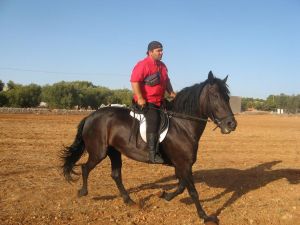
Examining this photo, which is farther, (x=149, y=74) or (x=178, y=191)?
(x=178, y=191)

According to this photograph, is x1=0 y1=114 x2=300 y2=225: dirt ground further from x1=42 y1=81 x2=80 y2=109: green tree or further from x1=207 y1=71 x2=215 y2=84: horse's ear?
x1=42 y1=81 x2=80 y2=109: green tree

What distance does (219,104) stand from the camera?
6629 millimetres

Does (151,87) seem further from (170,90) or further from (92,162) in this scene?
(92,162)

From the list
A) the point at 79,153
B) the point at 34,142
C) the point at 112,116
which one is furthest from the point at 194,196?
the point at 34,142

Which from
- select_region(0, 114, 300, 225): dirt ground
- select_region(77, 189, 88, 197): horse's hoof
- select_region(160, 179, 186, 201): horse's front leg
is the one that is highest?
select_region(160, 179, 186, 201): horse's front leg

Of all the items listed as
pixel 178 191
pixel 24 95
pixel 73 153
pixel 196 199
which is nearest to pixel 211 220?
pixel 196 199

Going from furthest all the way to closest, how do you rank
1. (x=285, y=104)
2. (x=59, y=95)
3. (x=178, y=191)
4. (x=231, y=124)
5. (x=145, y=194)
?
(x=285, y=104) < (x=59, y=95) < (x=145, y=194) < (x=178, y=191) < (x=231, y=124)

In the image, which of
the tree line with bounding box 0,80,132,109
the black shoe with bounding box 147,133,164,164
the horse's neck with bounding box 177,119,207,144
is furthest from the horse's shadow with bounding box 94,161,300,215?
the tree line with bounding box 0,80,132,109

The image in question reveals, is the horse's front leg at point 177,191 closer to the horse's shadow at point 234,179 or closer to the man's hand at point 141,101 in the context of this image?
the horse's shadow at point 234,179

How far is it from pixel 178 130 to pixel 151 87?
1019mm

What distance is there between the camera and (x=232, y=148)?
18.0 m

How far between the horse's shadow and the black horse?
93 cm

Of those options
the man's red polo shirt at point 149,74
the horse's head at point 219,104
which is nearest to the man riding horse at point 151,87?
the man's red polo shirt at point 149,74

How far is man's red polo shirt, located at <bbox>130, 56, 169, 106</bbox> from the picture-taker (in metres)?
7.11
